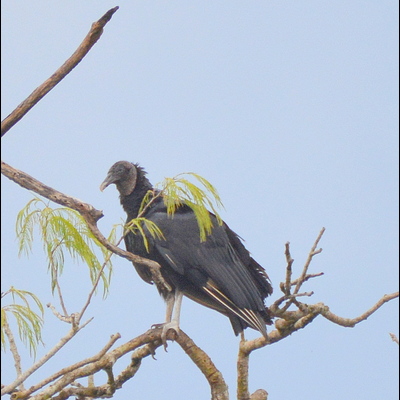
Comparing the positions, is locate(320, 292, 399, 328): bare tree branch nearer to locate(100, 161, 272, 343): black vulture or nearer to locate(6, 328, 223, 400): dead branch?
locate(100, 161, 272, 343): black vulture

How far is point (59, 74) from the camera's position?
2.37 meters

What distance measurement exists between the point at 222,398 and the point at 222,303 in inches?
19.0

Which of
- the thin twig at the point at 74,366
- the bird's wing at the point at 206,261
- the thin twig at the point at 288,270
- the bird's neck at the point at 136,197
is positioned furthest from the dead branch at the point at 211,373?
the bird's neck at the point at 136,197

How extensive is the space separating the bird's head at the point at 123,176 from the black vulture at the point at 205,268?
29 cm

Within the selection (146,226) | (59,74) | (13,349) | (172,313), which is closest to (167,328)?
(172,313)

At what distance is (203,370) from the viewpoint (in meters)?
3.51

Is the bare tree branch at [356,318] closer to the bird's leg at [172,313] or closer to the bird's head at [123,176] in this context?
the bird's leg at [172,313]

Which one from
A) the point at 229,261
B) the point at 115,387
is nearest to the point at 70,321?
the point at 115,387

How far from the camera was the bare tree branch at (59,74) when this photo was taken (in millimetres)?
2326

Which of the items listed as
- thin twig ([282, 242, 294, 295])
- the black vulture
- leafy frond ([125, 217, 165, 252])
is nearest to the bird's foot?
the black vulture

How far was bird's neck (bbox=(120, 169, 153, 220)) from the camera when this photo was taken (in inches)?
164

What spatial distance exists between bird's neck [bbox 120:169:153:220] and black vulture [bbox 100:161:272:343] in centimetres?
19

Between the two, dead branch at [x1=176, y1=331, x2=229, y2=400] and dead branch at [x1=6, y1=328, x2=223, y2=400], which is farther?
dead branch at [x1=176, y1=331, x2=229, y2=400]

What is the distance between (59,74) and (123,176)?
1.87 meters
